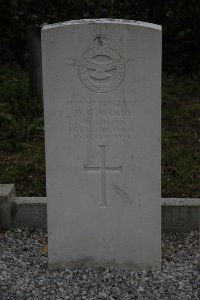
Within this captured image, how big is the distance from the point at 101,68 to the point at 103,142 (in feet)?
1.58

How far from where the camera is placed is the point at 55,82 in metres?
3.90

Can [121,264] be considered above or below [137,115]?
below

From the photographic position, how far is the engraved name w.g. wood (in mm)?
3842

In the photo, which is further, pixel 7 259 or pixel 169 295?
pixel 7 259

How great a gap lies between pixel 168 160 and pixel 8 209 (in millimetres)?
1801

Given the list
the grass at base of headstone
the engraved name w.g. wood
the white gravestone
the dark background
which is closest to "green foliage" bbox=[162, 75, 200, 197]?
the grass at base of headstone

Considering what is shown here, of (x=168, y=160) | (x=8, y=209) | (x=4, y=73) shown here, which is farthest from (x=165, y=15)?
(x=8, y=209)

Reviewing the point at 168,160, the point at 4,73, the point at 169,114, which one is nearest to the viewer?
the point at 168,160

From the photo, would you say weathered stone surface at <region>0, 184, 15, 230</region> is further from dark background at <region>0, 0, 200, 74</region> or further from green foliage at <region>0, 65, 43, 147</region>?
dark background at <region>0, 0, 200, 74</region>

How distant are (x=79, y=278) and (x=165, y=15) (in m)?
6.86

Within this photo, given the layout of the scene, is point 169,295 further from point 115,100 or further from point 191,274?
point 115,100

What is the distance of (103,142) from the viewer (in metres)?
3.98

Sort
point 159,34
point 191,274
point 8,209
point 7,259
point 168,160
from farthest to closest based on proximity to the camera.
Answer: point 168,160 → point 8,209 → point 7,259 → point 191,274 → point 159,34

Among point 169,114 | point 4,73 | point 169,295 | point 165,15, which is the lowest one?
point 169,295
